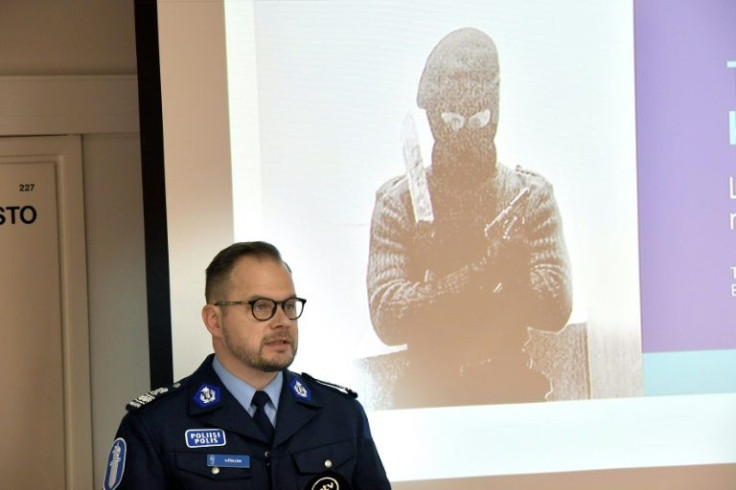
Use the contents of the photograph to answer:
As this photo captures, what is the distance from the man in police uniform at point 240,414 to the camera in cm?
195

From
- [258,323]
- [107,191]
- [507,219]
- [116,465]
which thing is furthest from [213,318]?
[107,191]

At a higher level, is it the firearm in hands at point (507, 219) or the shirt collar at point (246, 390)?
the firearm in hands at point (507, 219)

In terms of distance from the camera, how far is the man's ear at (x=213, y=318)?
2012mm

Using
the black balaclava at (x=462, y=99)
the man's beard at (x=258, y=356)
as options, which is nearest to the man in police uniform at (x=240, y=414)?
the man's beard at (x=258, y=356)

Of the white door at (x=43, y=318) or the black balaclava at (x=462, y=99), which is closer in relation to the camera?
the black balaclava at (x=462, y=99)

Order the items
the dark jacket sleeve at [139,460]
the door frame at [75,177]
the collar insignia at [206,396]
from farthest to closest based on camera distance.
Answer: the door frame at [75,177], the collar insignia at [206,396], the dark jacket sleeve at [139,460]

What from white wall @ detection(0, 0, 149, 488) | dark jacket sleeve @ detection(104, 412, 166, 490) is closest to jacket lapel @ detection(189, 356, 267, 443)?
dark jacket sleeve @ detection(104, 412, 166, 490)

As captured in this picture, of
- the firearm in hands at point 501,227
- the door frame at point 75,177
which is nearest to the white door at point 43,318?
the door frame at point 75,177

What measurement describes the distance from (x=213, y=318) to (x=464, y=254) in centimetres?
93

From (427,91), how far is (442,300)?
1.85ft

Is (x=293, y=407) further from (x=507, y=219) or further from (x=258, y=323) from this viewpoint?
(x=507, y=219)

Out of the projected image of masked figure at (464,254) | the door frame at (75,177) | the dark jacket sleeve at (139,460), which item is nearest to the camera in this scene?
the dark jacket sleeve at (139,460)

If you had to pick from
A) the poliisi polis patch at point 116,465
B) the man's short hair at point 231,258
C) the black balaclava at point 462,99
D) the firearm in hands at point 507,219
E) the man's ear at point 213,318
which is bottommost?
the poliisi polis patch at point 116,465

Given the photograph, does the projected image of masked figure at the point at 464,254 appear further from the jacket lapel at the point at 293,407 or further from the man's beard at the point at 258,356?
the man's beard at the point at 258,356
